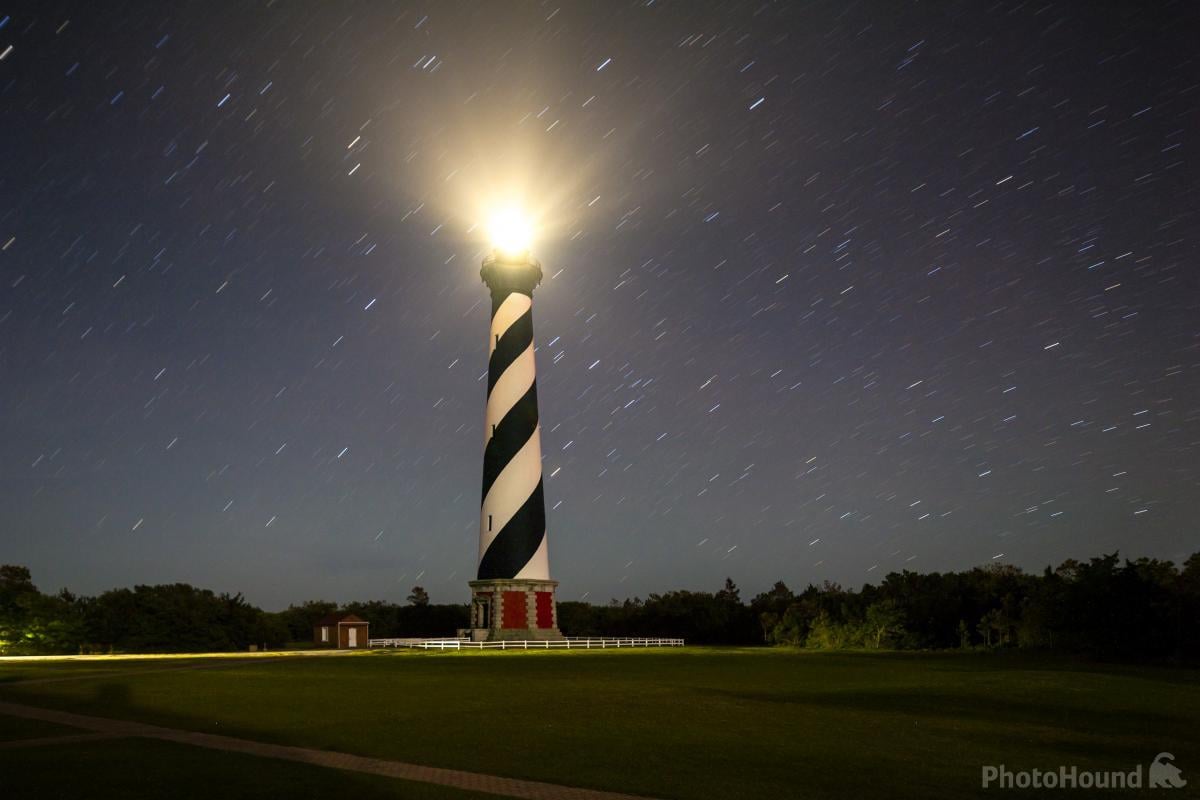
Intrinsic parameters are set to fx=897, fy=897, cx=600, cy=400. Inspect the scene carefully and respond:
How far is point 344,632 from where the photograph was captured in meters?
51.2

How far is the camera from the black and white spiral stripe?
46688mm

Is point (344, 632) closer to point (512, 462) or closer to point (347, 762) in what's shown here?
point (512, 462)

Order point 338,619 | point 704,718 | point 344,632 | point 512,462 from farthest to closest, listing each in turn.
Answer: point 338,619
point 344,632
point 512,462
point 704,718

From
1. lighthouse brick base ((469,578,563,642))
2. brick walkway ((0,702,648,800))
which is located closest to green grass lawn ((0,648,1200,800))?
brick walkway ((0,702,648,800))

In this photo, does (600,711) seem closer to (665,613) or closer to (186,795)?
(186,795)

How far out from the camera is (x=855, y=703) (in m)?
18.4

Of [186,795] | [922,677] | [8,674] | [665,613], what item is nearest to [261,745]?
[186,795]

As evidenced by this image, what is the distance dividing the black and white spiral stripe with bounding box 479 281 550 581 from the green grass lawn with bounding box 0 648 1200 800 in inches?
696

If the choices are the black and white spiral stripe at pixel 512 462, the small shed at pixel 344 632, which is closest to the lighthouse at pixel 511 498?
the black and white spiral stripe at pixel 512 462

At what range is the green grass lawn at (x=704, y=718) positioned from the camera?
38.1ft

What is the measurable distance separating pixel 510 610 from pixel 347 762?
3462cm

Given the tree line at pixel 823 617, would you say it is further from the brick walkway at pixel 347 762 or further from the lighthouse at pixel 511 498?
the brick walkway at pixel 347 762

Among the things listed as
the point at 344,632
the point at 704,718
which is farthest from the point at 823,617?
the point at 704,718

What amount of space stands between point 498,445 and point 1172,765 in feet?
124
